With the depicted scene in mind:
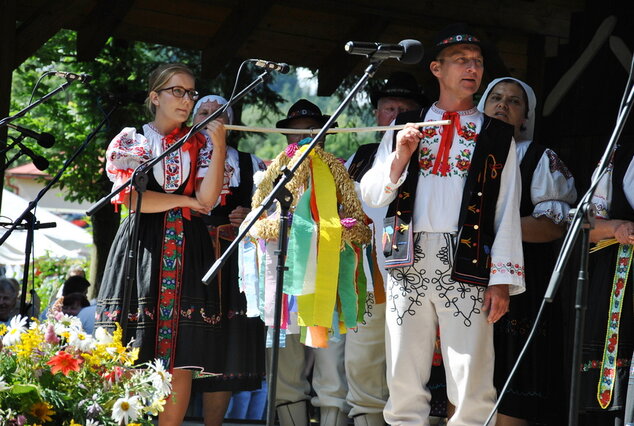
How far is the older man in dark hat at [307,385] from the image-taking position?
438 centimetres

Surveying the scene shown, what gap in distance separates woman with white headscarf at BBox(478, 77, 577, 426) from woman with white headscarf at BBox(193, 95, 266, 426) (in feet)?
3.81

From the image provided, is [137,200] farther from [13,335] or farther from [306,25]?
[306,25]

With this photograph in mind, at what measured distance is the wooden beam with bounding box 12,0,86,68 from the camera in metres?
5.21

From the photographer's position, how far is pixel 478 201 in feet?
11.0

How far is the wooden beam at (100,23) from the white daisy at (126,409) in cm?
351

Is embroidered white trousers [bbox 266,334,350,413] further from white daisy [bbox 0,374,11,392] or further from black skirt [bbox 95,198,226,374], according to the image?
white daisy [bbox 0,374,11,392]

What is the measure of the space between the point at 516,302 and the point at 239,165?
61.8 inches

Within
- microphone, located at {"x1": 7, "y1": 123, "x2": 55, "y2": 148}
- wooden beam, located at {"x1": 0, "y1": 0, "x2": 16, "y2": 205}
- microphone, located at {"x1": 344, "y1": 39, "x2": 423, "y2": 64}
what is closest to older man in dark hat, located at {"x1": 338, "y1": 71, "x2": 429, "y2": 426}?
microphone, located at {"x1": 344, "y1": 39, "x2": 423, "y2": 64}

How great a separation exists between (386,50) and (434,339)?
110cm

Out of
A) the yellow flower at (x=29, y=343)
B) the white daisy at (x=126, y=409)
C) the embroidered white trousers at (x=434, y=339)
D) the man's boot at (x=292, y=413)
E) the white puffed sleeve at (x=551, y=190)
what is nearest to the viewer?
the white daisy at (x=126, y=409)

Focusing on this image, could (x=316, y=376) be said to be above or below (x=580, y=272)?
below

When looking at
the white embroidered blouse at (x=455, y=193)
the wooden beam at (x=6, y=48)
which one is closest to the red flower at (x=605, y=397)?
the white embroidered blouse at (x=455, y=193)

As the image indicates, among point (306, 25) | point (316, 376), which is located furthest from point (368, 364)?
point (306, 25)

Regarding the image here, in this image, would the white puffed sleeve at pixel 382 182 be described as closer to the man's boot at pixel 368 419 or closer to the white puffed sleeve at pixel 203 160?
the white puffed sleeve at pixel 203 160
